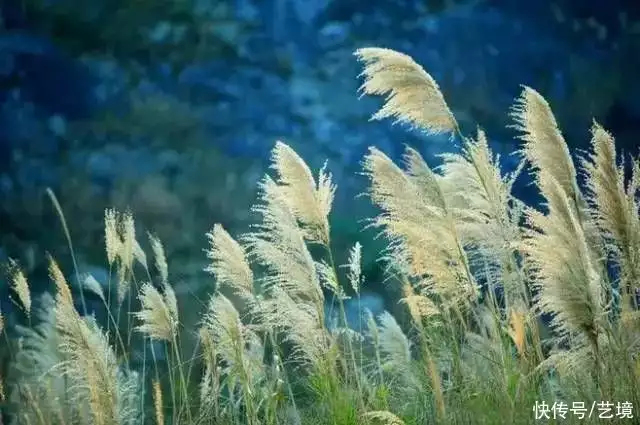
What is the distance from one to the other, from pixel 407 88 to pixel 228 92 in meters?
1.90

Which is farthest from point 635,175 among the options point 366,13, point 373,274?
point 366,13

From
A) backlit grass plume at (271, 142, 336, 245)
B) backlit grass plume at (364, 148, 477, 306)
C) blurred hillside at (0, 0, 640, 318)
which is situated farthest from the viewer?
blurred hillside at (0, 0, 640, 318)

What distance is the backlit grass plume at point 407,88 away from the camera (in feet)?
6.72

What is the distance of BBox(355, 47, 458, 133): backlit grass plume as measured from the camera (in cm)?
205

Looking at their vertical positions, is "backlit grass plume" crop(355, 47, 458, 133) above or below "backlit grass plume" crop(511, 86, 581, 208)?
above

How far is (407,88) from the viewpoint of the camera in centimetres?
207

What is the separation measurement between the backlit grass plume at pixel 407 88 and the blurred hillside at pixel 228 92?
5.35 ft

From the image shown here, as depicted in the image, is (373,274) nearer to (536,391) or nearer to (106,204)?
(106,204)

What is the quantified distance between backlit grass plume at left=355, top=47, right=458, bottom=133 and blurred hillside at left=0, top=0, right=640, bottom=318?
163 cm

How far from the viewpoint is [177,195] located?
12.4 feet

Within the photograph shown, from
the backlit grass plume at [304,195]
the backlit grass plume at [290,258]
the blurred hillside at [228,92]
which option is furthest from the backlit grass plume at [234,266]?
the blurred hillside at [228,92]

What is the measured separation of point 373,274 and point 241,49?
1.08 metres

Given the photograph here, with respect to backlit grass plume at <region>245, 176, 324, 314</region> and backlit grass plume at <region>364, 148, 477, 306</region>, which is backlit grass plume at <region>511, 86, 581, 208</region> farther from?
backlit grass plume at <region>245, 176, 324, 314</region>

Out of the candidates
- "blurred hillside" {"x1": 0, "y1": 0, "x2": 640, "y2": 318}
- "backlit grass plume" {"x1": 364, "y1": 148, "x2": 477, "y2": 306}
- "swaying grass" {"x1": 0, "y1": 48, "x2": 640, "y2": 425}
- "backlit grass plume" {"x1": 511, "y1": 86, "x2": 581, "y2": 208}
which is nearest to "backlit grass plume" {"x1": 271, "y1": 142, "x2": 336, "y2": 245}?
"swaying grass" {"x1": 0, "y1": 48, "x2": 640, "y2": 425}
